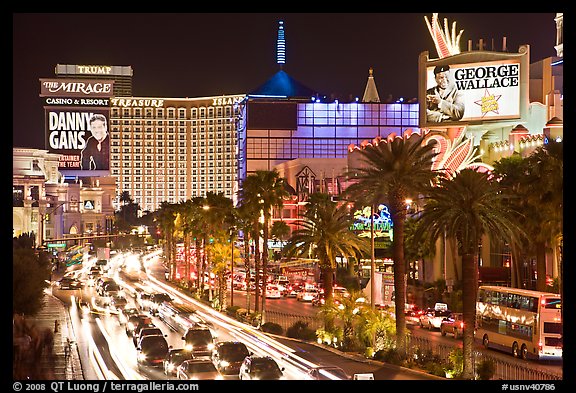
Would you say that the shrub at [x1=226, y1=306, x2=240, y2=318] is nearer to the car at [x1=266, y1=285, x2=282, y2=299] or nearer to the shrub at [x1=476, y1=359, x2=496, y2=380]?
the car at [x1=266, y1=285, x2=282, y2=299]

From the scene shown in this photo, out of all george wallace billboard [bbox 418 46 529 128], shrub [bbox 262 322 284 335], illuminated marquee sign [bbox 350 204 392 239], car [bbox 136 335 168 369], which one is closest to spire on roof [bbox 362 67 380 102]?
illuminated marquee sign [bbox 350 204 392 239]

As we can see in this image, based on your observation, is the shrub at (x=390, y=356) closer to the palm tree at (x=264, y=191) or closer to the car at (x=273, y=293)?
the palm tree at (x=264, y=191)

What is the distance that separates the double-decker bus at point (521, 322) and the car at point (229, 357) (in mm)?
Answer: 14531

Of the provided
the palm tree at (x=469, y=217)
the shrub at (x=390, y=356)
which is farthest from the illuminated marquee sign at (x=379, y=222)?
the palm tree at (x=469, y=217)

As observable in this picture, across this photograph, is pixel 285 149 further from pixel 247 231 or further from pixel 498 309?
Answer: pixel 498 309

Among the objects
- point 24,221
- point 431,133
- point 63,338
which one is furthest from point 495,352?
point 24,221

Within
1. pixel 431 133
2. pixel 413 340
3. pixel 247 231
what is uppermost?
pixel 431 133

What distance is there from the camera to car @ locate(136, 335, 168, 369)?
38.8m

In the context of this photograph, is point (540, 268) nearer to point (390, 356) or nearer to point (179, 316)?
point (390, 356)

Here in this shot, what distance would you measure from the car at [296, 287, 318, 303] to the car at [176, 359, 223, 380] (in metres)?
50.8

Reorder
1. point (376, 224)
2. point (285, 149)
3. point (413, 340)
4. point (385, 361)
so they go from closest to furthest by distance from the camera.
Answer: point (385, 361) → point (413, 340) → point (376, 224) → point (285, 149)

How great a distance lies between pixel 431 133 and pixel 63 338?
5499 cm

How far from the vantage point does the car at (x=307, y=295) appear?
8531 centimetres

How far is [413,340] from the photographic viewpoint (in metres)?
53.1
